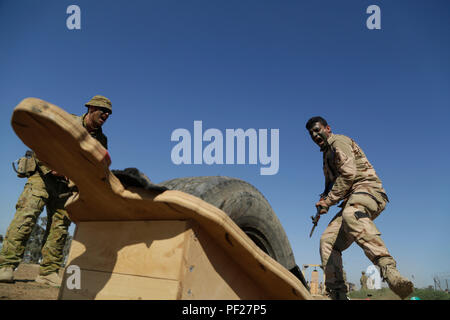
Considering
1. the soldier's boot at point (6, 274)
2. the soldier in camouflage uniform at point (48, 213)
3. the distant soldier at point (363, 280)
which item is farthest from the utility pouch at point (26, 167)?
the distant soldier at point (363, 280)

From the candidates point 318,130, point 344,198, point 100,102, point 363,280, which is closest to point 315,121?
point 318,130

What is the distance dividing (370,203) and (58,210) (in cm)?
411

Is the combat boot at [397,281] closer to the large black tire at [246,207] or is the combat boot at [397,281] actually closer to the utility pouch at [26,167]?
the large black tire at [246,207]

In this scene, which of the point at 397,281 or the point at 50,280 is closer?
the point at 397,281

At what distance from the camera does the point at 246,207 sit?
180 centimetres

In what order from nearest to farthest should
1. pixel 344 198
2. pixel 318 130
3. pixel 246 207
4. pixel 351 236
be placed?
1. pixel 246 207
2. pixel 351 236
3. pixel 344 198
4. pixel 318 130

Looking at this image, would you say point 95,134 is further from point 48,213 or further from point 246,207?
point 246,207

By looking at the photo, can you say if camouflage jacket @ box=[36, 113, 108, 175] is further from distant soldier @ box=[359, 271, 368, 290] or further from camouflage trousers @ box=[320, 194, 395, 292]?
distant soldier @ box=[359, 271, 368, 290]

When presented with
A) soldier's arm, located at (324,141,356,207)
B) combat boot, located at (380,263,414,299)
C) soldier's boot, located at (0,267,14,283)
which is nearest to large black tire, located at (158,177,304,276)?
combat boot, located at (380,263,414,299)

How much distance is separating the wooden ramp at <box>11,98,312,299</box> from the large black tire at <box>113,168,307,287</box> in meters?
0.28

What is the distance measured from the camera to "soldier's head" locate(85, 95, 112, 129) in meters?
3.55

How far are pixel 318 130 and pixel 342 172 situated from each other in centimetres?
61

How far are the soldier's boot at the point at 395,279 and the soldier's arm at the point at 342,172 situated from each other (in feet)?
3.02
